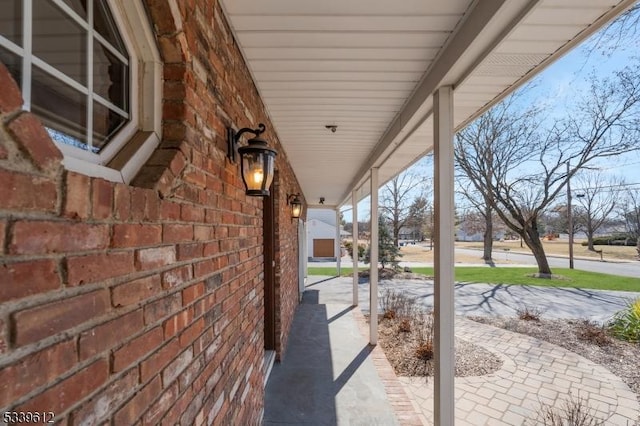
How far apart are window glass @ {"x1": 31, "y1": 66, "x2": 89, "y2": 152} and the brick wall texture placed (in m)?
0.17

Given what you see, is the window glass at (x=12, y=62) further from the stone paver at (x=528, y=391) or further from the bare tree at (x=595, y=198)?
the bare tree at (x=595, y=198)

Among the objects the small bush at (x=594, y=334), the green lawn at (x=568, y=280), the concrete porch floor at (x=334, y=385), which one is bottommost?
the green lawn at (x=568, y=280)

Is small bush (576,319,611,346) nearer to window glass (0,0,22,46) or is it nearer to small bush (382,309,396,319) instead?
small bush (382,309,396,319)

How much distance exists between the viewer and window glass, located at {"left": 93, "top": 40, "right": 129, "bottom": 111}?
84cm

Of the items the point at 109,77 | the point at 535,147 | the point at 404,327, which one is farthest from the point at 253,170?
the point at 535,147

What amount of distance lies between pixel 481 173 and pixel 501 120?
1986 mm

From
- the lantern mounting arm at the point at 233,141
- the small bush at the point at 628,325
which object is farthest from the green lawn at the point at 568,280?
the lantern mounting arm at the point at 233,141

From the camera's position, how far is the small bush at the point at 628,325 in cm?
506

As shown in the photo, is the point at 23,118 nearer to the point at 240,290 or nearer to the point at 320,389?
the point at 240,290

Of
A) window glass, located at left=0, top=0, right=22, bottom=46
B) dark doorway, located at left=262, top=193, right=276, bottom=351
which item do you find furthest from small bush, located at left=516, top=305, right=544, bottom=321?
window glass, located at left=0, top=0, right=22, bottom=46

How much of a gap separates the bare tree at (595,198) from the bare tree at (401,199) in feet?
22.9

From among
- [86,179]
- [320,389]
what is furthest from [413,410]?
[86,179]

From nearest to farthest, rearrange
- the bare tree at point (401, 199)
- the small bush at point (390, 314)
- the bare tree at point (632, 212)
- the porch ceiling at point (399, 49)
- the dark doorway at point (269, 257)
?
the porch ceiling at point (399, 49) < the dark doorway at point (269, 257) < the small bush at point (390, 314) < the bare tree at point (632, 212) < the bare tree at point (401, 199)

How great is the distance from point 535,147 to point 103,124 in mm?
12643
